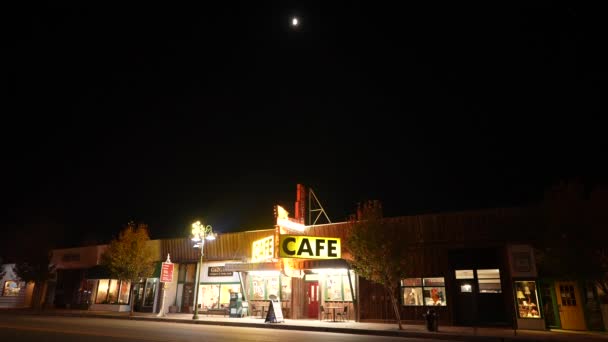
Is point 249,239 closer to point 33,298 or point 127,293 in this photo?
point 127,293

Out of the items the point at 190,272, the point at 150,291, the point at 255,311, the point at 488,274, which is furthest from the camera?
the point at 150,291

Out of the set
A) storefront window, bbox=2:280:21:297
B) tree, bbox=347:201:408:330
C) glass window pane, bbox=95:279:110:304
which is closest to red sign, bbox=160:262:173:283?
glass window pane, bbox=95:279:110:304

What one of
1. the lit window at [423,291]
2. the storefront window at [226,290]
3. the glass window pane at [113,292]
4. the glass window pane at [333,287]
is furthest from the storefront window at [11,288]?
the lit window at [423,291]

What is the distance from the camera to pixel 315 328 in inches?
780

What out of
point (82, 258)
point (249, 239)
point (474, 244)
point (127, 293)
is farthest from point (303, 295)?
point (82, 258)

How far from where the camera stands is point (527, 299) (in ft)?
64.8

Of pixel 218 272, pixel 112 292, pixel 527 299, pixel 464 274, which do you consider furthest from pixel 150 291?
pixel 527 299

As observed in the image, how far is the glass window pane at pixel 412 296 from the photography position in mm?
22312

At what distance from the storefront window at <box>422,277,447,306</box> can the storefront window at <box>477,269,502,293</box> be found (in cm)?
198

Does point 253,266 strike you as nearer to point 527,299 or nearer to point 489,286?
point 489,286

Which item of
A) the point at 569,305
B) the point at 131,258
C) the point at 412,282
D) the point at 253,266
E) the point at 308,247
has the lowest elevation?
the point at 569,305

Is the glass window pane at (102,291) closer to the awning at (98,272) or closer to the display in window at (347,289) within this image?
the awning at (98,272)

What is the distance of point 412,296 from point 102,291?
2879cm

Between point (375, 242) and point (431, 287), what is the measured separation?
5033 millimetres
